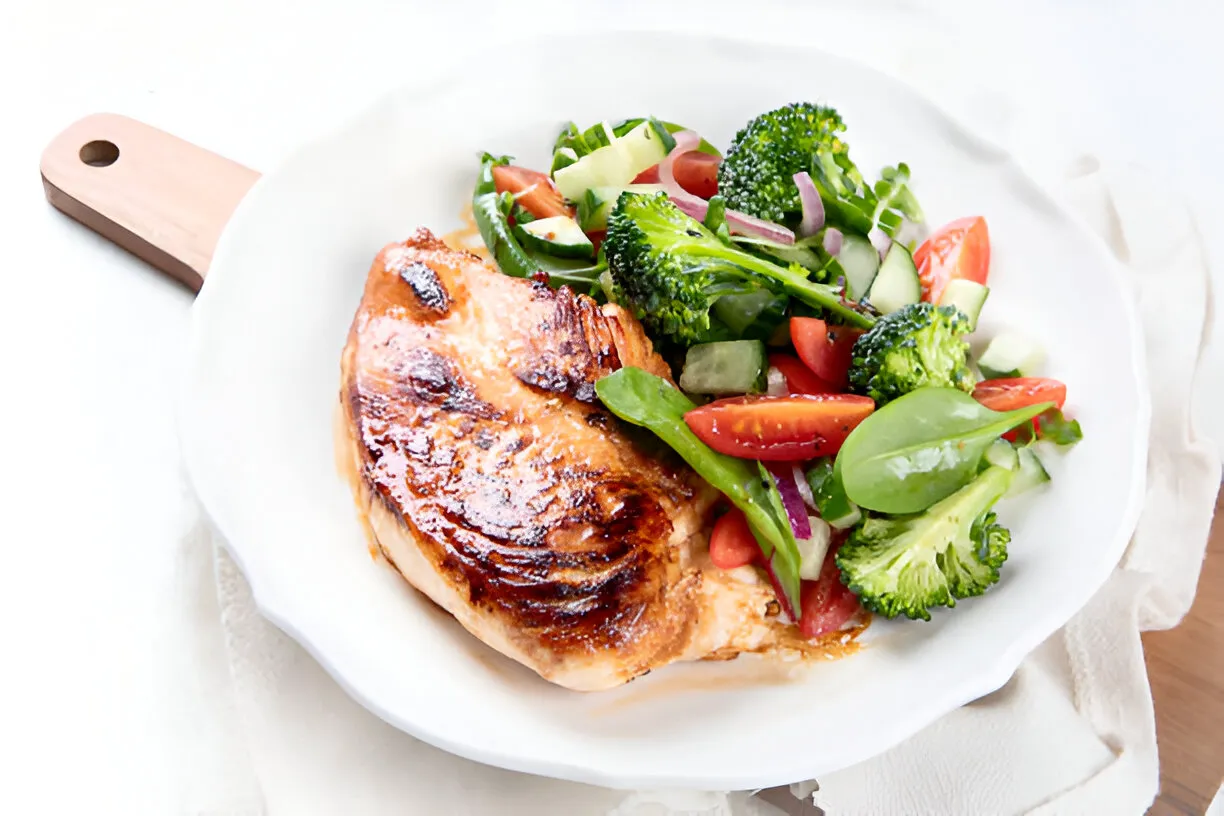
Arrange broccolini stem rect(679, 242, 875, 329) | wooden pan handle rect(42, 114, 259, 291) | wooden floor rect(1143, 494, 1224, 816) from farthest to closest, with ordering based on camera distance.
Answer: wooden pan handle rect(42, 114, 259, 291) < broccolini stem rect(679, 242, 875, 329) < wooden floor rect(1143, 494, 1224, 816)

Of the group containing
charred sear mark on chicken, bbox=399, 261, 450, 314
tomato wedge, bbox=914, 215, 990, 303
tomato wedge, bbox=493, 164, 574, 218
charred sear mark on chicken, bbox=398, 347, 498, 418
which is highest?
tomato wedge, bbox=914, 215, 990, 303

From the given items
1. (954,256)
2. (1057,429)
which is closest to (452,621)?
(1057,429)

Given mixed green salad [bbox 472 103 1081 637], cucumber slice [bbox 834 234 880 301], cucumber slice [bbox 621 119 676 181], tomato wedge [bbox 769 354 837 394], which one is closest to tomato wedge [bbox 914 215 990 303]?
mixed green salad [bbox 472 103 1081 637]

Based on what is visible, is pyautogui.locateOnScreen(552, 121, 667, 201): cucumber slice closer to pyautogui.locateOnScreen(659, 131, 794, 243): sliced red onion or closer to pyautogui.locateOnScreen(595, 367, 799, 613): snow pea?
pyautogui.locateOnScreen(659, 131, 794, 243): sliced red onion

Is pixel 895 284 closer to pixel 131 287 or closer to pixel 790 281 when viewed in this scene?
pixel 790 281

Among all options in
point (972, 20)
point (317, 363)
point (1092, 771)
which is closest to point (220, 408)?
point (317, 363)
